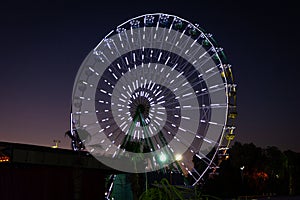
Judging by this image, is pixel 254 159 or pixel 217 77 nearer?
pixel 217 77

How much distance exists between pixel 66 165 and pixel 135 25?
35.9 feet

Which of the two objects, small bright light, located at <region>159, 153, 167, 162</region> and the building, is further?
small bright light, located at <region>159, 153, 167, 162</region>

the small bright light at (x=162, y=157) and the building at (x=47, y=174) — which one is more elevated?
the small bright light at (x=162, y=157)

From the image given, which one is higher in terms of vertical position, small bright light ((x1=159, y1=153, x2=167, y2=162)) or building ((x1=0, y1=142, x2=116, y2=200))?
small bright light ((x1=159, y1=153, x2=167, y2=162))

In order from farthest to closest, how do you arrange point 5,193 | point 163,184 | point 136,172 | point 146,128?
point 146,128
point 136,172
point 5,193
point 163,184

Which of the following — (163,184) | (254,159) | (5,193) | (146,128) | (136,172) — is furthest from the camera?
(254,159)

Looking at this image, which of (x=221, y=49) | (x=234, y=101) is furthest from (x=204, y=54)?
(x=234, y=101)

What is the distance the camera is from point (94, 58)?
85.4 feet

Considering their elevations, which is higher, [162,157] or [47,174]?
[162,157]

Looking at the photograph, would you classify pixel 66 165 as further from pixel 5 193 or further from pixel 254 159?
pixel 254 159

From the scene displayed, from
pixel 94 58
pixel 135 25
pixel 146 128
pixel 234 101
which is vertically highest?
pixel 135 25

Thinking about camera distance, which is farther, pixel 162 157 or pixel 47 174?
pixel 162 157

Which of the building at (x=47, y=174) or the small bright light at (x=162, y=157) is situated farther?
the small bright light at (x=162, y=157)

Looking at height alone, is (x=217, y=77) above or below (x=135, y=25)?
below
